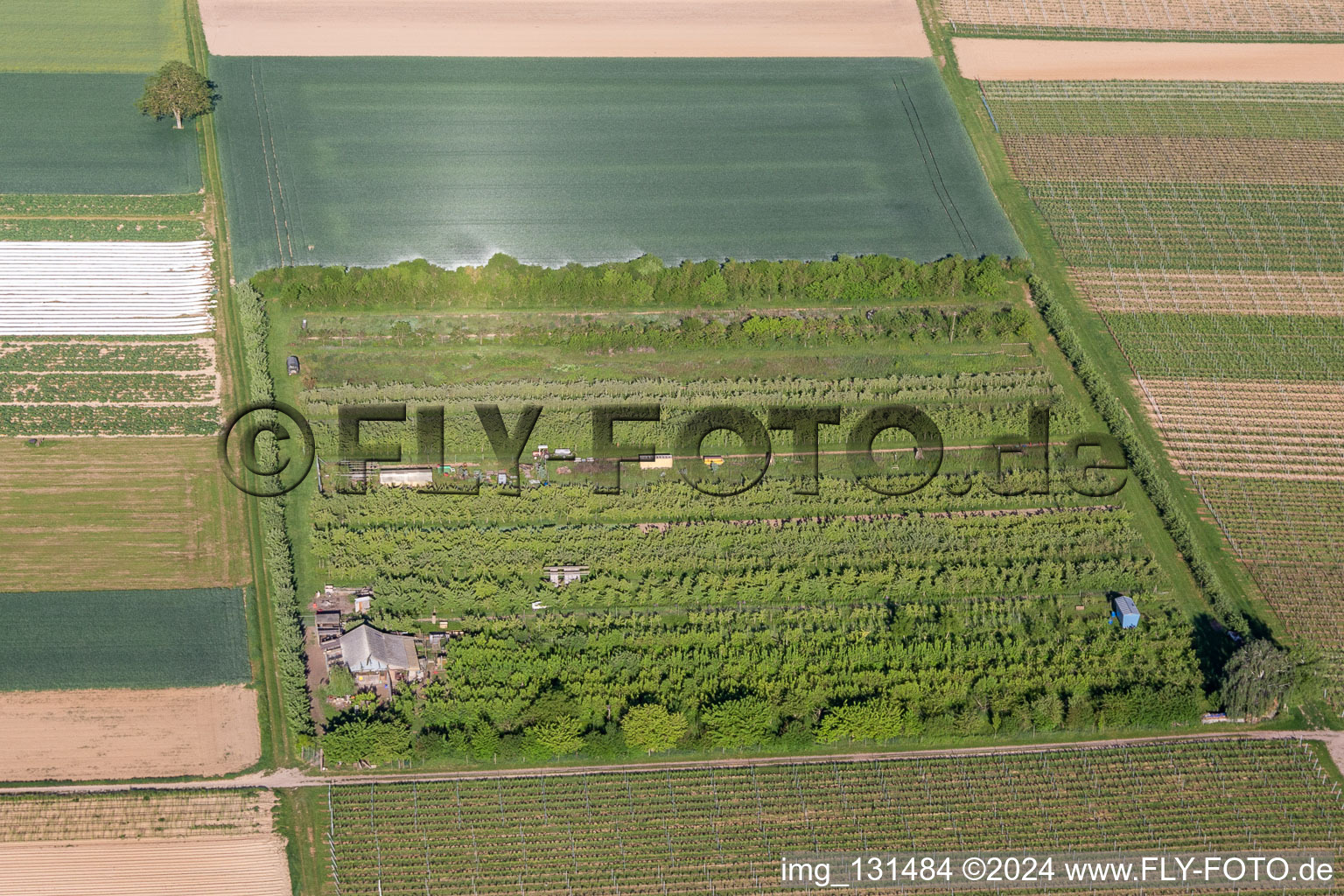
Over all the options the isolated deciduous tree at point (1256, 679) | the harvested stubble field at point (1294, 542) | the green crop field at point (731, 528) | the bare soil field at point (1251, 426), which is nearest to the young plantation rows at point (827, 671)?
the green crop field at point (731, 528)

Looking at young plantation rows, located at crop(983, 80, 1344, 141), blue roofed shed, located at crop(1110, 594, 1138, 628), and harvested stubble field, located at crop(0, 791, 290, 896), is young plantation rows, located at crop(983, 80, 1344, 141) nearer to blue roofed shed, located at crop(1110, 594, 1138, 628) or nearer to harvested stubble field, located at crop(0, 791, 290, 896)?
blue roofed shed, located at crop(1110, 594, 1138, 628)

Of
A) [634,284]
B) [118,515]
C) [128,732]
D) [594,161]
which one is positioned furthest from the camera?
[594,161]

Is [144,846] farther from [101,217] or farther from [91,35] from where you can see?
[91,35]

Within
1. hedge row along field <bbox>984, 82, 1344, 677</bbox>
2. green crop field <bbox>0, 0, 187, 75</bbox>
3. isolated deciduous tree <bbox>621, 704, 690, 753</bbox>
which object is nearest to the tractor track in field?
isolated deciduous tree <bbox>621, 704, 690, 753</bbox>

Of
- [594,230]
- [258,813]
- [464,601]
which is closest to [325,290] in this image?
[594,230]

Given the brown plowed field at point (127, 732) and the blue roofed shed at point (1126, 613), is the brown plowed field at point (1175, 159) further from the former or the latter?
the brown plowed field at point (127, 732)

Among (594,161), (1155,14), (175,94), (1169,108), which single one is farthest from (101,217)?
(1155,14)
